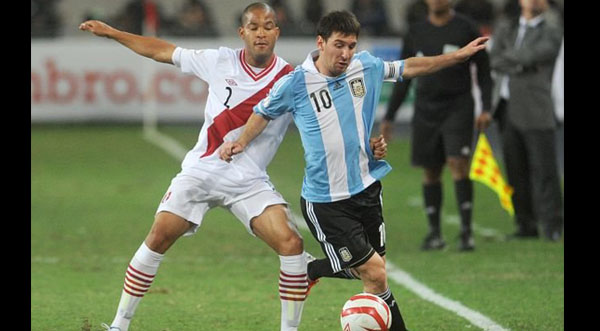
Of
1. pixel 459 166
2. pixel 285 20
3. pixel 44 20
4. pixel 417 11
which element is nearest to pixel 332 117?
pixel 459 166

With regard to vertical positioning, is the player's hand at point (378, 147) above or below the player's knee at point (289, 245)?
above

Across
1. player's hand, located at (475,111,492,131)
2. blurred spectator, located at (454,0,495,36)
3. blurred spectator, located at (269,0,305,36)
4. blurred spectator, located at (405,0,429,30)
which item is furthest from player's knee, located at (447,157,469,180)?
blurred spectator, located at (405,0,429,30)

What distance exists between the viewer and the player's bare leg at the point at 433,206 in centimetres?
1121

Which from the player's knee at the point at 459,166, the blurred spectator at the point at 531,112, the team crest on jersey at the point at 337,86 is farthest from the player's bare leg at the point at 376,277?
the blurred spectator at the point at 531,112

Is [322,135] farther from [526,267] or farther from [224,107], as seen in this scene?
[526,267]

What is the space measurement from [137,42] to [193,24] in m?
17.7

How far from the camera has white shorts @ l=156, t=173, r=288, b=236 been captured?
24.2 feet

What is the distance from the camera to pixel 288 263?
7.29 metres

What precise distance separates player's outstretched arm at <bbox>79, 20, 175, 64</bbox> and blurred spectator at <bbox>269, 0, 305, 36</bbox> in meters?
16.7

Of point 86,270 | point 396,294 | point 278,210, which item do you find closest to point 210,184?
point 278,210

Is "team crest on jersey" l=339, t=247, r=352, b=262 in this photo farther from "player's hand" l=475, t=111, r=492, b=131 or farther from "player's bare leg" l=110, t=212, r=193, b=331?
"player's hand" l=475, t=111, r=492, b=131

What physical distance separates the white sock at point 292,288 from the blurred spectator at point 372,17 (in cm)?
1789

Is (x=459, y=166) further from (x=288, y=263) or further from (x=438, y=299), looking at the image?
(x=288, y=263)

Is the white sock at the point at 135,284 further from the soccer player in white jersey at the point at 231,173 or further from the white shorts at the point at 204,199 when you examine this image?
the white shorts at the point at 204,199
